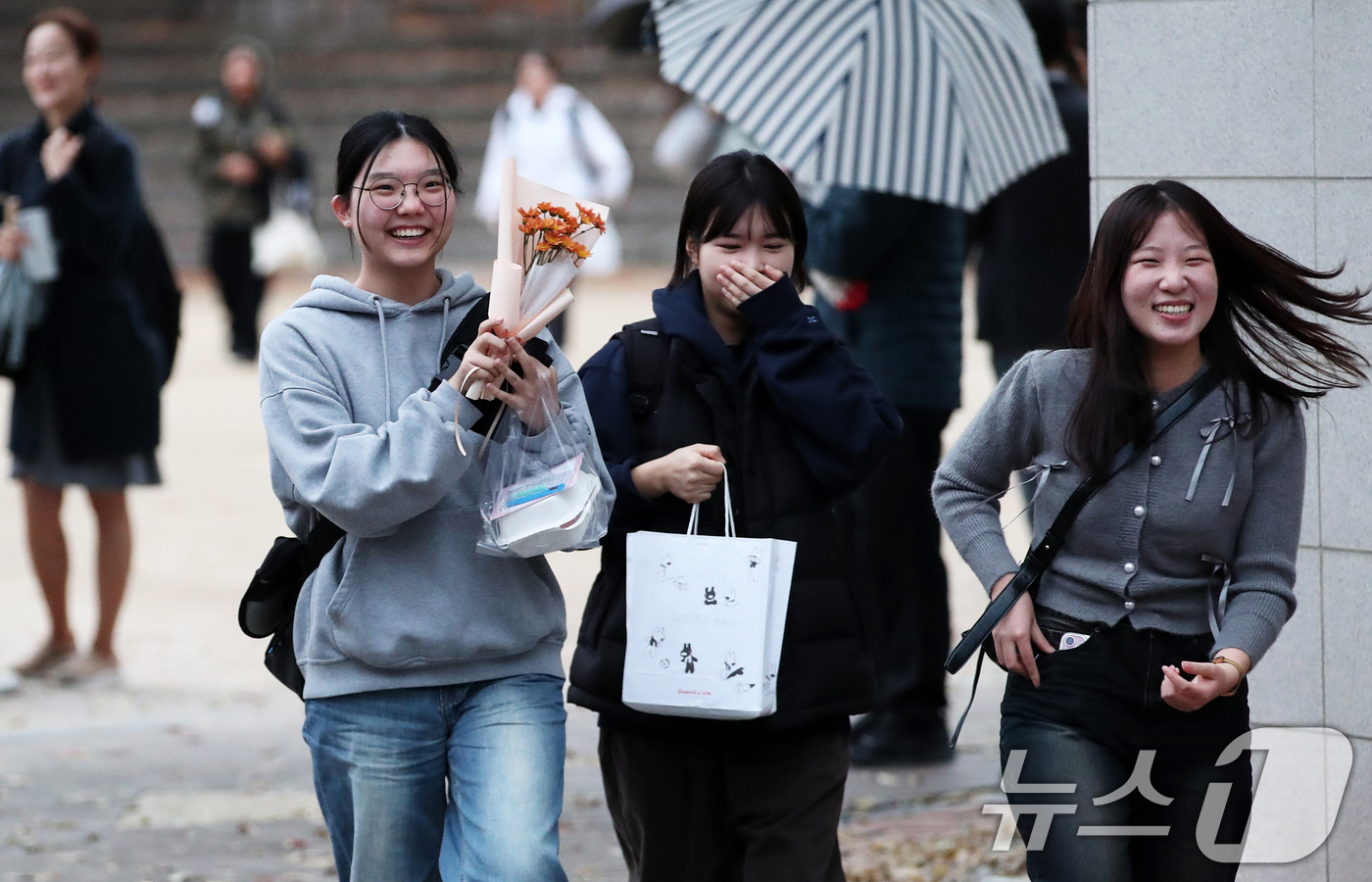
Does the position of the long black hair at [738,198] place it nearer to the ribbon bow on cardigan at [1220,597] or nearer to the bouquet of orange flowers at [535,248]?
the bouquet of orange flowers at [535,248]

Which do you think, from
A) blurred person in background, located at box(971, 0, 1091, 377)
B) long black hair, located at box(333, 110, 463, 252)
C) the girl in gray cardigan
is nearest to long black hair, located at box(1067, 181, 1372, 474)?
the girl in gray cardigan

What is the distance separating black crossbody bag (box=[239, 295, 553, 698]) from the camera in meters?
3.38

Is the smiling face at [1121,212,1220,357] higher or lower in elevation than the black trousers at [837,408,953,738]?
higher

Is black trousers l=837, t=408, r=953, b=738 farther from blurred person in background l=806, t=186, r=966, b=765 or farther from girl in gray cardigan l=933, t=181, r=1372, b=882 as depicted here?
girl in gray cardigan l=933, t=181, r=1372, b=882

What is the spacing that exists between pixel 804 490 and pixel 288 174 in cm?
1314

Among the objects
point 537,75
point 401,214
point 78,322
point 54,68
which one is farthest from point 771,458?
point 537,75

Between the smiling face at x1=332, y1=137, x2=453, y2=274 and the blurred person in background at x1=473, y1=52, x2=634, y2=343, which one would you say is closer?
the smiling face at x1=332, y1=137, x2=453, y2=274

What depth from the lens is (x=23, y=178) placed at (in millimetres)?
7047

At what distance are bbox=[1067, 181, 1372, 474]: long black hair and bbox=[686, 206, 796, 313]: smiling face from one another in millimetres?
589

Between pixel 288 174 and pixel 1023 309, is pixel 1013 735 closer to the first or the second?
pixel 1023 309

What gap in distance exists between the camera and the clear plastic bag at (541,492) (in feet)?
10.7

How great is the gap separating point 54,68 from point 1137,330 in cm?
483

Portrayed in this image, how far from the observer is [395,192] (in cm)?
340

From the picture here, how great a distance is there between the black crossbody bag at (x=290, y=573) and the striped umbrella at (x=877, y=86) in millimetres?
1903
